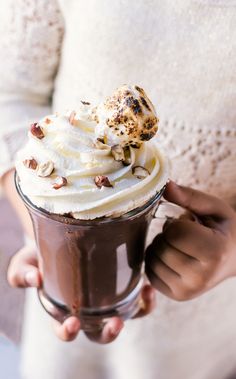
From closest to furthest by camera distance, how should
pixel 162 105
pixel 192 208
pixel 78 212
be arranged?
pixel 78 212 → pixel 192 208 → pixel 162 105

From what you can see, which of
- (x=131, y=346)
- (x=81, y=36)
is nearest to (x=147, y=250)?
(x=81, y=36)

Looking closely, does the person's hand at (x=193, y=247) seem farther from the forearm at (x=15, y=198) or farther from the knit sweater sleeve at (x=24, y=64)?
the knit sweater sleeve at (x=24, y=64)

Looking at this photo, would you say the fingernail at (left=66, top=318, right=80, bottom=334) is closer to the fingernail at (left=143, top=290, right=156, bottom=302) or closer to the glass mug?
the glass mug

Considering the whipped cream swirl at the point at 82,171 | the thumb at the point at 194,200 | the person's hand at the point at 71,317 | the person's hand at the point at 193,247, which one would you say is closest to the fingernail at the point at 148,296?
the person's hand at the point at 71,317

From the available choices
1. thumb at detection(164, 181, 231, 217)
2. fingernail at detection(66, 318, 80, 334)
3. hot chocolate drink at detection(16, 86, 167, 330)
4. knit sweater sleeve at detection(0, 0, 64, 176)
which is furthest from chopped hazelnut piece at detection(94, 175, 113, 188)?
knit sweater sleeve at detection(0, 0, 64, 176)

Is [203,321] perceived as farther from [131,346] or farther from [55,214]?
[55,214]
